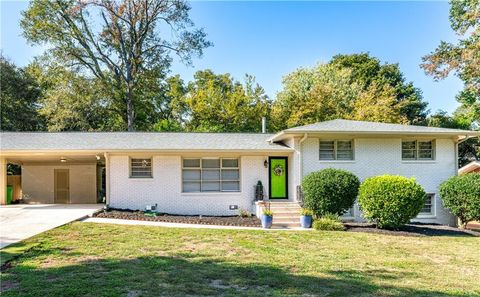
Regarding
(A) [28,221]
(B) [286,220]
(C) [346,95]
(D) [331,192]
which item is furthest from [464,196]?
(C) [346,95]

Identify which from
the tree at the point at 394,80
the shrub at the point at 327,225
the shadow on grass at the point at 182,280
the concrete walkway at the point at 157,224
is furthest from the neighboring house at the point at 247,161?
the tree at the point at 394,80

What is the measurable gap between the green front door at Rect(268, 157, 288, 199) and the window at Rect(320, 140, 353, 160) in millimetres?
1745

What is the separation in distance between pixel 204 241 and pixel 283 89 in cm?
2487

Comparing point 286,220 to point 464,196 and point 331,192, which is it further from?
point 464,196

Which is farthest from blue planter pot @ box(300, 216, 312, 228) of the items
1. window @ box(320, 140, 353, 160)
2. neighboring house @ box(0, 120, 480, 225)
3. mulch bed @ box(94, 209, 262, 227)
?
window @ box(320, 140, 353, 160)

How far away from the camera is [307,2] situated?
629 inches

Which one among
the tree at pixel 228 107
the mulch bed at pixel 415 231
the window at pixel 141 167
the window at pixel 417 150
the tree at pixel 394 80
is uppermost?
the tree at pixel 394 80

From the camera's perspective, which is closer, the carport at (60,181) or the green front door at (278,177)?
the green front door at (278,177)

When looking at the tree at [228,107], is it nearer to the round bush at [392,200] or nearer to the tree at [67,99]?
the tree at [67,99]

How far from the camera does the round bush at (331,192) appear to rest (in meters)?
12.9

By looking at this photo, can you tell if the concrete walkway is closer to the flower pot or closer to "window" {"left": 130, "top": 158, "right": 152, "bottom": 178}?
the flower pot

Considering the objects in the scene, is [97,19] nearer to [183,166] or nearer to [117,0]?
[117,0]

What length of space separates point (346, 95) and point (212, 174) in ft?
61.9

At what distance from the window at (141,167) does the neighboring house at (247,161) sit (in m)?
0.04
